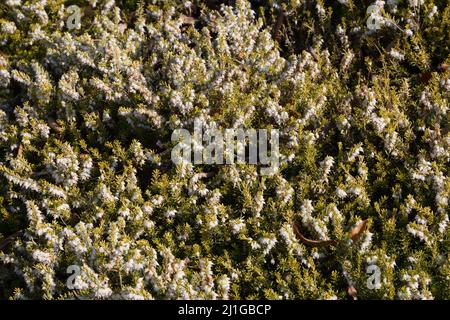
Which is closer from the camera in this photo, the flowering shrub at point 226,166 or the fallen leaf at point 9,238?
the flowering shrub at point 226,166

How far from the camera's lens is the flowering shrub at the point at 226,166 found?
14.5 ft

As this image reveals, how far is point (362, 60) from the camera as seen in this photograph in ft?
19.3

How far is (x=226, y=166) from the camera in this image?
4.93 metres

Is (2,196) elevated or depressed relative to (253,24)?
depressed

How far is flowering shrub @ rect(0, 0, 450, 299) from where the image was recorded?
14.5ft

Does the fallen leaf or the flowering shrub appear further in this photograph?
the fallen leaf

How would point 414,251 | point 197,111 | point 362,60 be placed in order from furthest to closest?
point 362,60
point 197,111
point 414,251

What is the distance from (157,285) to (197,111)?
158 centimetres

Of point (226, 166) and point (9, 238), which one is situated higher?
point (226, 166)

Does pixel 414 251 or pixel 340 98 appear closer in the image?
pixel 414 251
